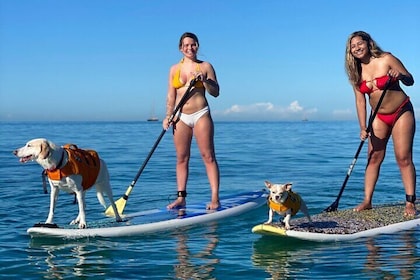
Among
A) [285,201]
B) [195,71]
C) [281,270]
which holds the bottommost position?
[281,270]

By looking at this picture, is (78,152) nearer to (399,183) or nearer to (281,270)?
(281,270)

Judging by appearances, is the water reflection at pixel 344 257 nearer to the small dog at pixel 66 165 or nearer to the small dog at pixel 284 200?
the small dog at pixel 284 200

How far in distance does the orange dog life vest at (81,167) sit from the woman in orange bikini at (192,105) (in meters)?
1.56

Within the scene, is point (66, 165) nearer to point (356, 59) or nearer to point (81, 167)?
point (81, 167)

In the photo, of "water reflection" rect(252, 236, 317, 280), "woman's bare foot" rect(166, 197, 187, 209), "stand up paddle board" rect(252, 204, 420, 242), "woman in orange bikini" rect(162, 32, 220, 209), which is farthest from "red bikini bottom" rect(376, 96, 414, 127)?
"woman's bare foot" rect(166, 197, 187, 209)

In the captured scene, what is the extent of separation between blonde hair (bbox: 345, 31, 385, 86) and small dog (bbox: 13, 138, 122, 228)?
3.08 metres

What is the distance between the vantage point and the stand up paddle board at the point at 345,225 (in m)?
5.81

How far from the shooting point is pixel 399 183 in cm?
1076

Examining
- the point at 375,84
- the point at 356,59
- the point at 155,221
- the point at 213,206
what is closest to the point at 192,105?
the point at 213,206

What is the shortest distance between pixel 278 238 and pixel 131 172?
290 inches

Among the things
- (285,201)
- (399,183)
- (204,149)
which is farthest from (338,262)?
(399,183)

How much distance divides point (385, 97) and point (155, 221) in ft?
9.92

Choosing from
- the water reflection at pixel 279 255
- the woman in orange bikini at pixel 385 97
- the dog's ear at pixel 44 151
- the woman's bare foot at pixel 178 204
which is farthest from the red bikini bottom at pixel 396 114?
the dog's ear at pixel 44 151

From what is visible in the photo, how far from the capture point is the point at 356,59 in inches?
267
